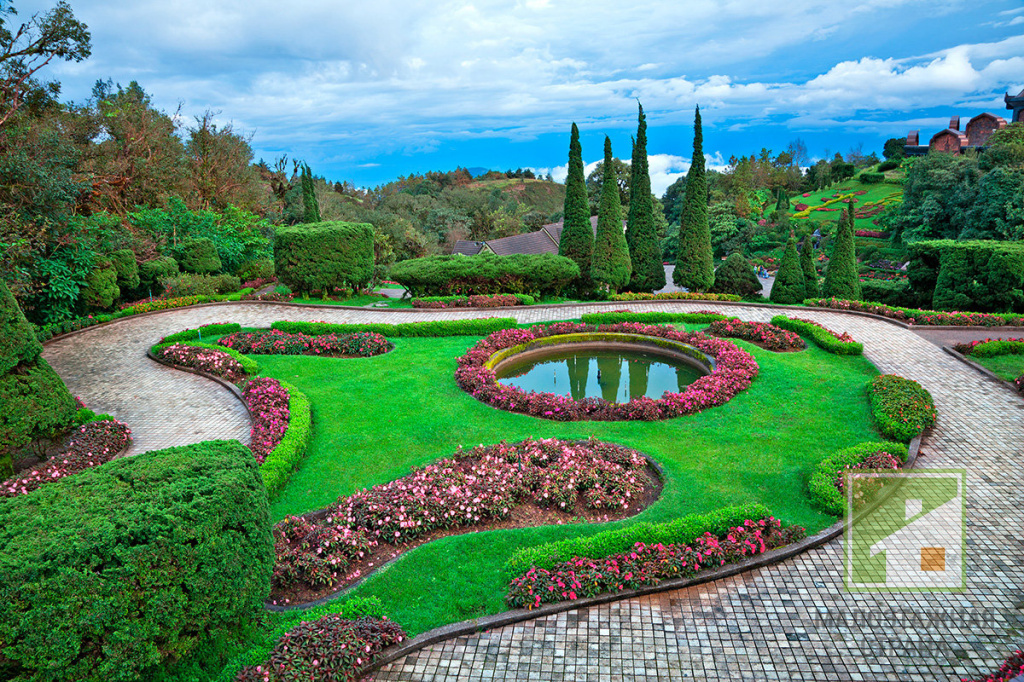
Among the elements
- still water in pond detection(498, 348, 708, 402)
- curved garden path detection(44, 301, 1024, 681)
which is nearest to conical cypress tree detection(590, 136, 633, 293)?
still water in pond detection(498, 348, 708, 402)

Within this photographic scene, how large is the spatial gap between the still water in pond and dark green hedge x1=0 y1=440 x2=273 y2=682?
8869 mm

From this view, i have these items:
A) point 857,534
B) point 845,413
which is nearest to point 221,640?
point 857,534

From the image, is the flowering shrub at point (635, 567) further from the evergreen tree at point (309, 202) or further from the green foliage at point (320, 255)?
the evergreen tree at point (309, 202)

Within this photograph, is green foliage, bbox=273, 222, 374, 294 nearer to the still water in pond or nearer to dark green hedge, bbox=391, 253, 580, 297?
dark green hedge, bbox=391, 253, 580, 297

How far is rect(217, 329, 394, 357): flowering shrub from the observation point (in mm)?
15562

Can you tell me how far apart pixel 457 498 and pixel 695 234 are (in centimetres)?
1863

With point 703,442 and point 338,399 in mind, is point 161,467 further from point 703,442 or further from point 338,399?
point 703,442

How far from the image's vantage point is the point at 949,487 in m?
8.27

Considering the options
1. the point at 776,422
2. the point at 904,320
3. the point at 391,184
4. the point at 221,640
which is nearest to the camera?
the point at 221,640

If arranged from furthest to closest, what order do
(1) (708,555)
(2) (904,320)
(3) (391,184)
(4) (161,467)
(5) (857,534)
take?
1. (3) (391,184)
2. (2) (904,320)
3. (5) (857,534)
4. (1) (708,555)
5. (4) (161,467)

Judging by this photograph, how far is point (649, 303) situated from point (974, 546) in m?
14.2

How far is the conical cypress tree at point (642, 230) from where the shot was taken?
2431cm

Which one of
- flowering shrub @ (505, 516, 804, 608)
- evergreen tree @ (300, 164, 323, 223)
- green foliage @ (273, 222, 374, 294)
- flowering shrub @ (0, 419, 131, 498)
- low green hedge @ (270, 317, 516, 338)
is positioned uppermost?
evergreen tree @ (300, 164, 323, 223)

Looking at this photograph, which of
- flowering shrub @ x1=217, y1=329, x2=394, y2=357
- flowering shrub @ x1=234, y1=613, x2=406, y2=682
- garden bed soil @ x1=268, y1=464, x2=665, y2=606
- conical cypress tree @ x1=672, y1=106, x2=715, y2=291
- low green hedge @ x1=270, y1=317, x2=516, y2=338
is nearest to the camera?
flowering shrub @ x1=234, y1=613, x2=406, y2=682
